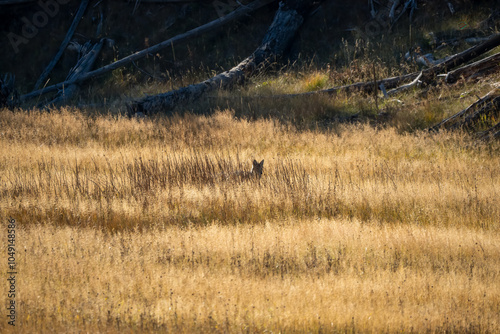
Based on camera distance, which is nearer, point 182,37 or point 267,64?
point 267,64

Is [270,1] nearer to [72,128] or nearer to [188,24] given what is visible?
[188,24]

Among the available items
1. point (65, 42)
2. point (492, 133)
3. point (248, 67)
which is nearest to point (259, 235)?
point (492, 133)

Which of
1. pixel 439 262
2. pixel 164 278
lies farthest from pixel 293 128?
pixel 164 278

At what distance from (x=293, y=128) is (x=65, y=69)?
1246cm

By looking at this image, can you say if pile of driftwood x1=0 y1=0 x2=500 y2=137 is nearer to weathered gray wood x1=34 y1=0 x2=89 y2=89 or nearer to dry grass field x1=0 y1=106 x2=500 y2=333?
weathered gray wood x1=34 y1=0 x2=89 y2=89

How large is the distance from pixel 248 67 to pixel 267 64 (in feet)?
2.70

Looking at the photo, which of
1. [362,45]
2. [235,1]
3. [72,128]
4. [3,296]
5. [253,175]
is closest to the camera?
[3,296]

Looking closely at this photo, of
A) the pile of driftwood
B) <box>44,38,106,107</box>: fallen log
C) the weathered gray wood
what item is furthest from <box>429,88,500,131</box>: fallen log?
the weathered gray wood

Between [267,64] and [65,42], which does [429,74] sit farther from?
[65,42]

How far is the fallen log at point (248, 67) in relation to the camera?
13.0 meters

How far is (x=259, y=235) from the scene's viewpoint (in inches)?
228

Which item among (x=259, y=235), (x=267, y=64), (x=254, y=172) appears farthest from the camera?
(x=267, y=64)

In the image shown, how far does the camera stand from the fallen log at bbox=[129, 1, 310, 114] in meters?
13.0

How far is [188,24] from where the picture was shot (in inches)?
753
